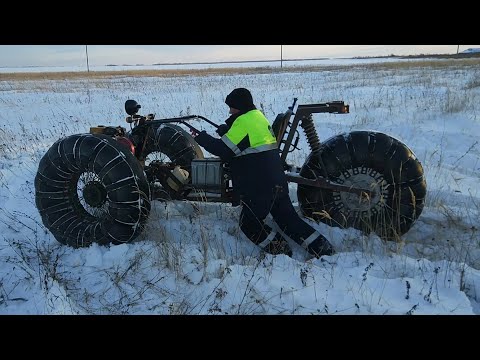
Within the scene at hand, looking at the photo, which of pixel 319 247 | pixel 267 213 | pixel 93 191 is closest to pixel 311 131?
pixel 267 213

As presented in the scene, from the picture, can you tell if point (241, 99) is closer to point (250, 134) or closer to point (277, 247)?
point (250, 134)

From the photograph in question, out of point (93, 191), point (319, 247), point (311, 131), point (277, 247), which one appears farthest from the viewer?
point (311, 131)

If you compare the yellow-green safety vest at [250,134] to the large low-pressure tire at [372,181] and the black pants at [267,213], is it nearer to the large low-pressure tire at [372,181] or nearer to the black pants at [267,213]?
the black pants at [267,213]

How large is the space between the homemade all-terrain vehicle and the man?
1.02 feet

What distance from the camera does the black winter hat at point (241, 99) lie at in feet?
13.6

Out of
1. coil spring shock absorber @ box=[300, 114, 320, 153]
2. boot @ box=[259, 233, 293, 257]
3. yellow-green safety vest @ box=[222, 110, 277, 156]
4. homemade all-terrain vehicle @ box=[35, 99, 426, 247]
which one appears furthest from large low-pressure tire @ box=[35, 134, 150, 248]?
coil spring shock absorber @ box=[300, 114, 320, 153]

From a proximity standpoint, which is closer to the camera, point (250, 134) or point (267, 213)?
point (250, 134)

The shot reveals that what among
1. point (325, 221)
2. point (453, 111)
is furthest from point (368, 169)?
point (453, 111)

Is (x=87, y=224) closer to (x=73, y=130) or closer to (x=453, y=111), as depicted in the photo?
(x=73, y=130)

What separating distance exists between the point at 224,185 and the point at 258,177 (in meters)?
0.65

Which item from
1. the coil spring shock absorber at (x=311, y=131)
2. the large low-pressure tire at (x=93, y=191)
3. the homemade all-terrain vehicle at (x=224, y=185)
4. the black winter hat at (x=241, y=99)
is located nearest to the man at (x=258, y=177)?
the black winter hat at (x=241, y=99)

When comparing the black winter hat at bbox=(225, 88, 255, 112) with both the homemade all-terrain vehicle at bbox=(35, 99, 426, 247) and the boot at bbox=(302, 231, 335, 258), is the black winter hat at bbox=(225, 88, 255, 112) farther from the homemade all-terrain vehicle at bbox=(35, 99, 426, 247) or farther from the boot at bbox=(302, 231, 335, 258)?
the boot at bbox=(302, 231, 335, 258)

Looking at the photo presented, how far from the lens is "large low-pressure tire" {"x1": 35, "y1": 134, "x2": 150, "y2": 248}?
4.22 meters

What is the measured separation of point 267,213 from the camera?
4.23m
